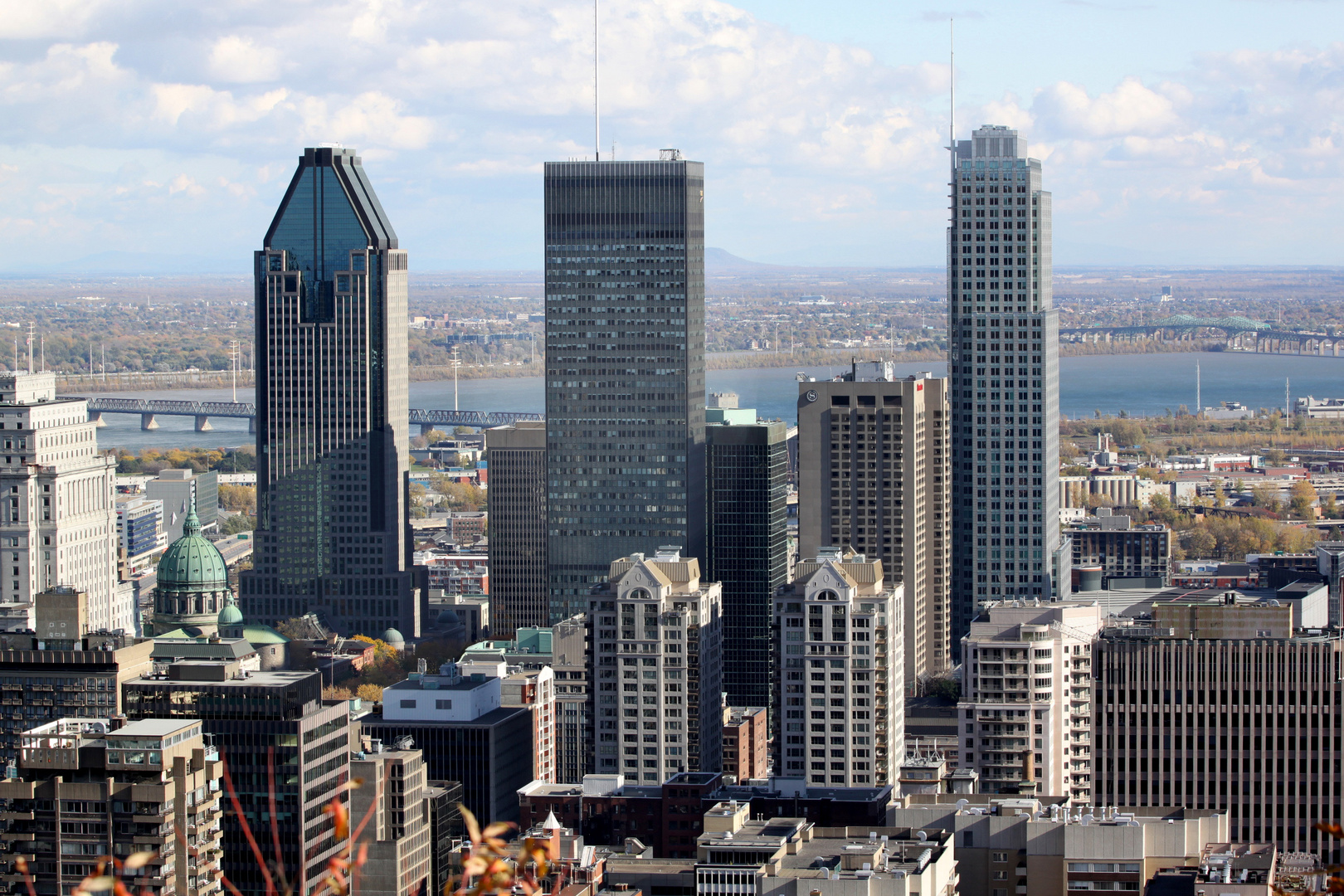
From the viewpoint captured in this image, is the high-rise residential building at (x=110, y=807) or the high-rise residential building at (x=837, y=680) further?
the high-rise residential building at (x=837, y=680)

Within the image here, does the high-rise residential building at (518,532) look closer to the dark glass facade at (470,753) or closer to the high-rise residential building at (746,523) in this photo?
the high-rise residential building at (746,523)

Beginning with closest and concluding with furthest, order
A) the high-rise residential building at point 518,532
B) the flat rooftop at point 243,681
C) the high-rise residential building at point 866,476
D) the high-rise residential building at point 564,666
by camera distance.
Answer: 1. the flat rooftop at point 243,681
2. the high-rise residential building at point 564,666
3. the high-rise residential building at point 866,476
4. the high-rise residential building at point 518,532

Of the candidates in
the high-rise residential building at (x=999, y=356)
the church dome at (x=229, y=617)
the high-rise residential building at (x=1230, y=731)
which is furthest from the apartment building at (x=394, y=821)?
the high-rise residential building at (x=999, y=356)

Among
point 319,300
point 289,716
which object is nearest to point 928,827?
point 289,716

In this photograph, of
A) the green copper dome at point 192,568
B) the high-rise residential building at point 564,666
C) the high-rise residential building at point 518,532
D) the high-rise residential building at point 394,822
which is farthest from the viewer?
the high-rise residential building at point 518,532

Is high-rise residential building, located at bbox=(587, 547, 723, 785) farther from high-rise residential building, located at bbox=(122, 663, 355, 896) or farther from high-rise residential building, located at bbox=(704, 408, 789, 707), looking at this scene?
high-rise residential building, located at bbox=(704, 408, 789, 707)

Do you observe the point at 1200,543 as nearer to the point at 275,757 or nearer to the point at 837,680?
the point at 837,680

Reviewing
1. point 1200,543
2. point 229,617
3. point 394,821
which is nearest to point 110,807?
point 394,821
